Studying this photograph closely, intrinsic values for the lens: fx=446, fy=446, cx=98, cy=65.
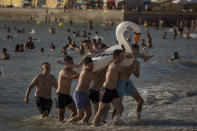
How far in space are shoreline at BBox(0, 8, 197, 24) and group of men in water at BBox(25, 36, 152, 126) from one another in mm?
53261

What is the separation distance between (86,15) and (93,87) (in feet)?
201

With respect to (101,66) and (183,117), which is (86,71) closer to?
(101,66)

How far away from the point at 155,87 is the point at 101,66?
569cm

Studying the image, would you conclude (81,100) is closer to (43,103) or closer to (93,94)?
(93,94)

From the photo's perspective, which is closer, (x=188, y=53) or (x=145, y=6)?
(x=188, y=53)

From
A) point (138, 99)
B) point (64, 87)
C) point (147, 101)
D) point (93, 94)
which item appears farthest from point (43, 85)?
point (147, 101)

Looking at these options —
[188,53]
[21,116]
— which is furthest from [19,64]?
[21,116]

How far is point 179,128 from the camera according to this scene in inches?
357

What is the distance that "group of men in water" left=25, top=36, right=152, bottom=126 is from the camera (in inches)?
352

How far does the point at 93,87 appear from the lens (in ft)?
30.5

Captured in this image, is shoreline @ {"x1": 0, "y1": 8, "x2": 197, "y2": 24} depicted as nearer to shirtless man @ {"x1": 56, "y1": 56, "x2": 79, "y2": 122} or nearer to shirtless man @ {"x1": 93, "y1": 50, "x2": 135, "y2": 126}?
shirtless man @ {"x1": 56, "y1": 56, "x2": 79, "y2": 122}

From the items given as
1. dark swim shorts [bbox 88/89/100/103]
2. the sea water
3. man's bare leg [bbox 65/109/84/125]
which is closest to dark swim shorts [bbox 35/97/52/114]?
the sea water

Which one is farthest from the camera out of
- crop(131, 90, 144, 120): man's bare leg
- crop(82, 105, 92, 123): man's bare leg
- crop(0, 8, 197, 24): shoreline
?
crop(0, 8, 197, 24): shoreline

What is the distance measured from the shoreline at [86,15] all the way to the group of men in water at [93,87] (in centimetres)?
5326
